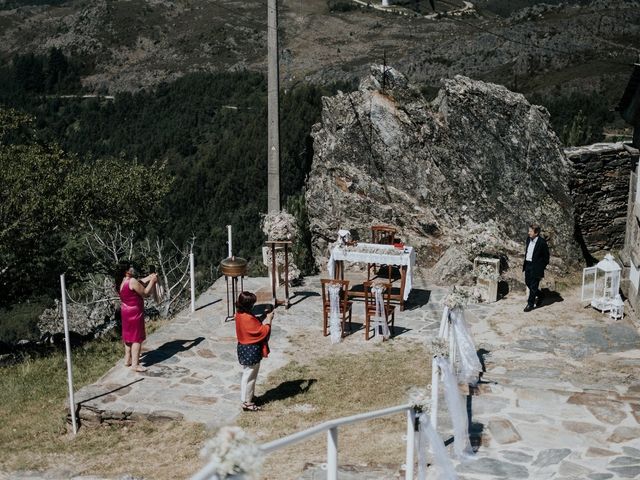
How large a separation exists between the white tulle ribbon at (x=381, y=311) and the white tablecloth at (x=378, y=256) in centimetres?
127

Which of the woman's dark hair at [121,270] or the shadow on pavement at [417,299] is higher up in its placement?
the woman's dark hair at [121,270]

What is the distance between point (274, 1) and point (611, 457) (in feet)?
37.9

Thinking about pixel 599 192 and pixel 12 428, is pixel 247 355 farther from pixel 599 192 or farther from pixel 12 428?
pixel 599 192

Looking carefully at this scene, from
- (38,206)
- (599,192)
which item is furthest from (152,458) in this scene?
(599,192)

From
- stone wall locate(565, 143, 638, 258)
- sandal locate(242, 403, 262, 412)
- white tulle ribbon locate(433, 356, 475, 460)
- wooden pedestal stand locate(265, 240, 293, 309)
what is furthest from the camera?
stone wall locate(565, 143, 638, 258)

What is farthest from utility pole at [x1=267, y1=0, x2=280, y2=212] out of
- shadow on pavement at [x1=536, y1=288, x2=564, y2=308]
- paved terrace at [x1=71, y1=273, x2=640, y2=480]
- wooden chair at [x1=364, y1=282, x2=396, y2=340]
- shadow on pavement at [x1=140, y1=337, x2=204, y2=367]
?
shadow on pavement at [x1=536, y1=288, x2=564, y2=308]

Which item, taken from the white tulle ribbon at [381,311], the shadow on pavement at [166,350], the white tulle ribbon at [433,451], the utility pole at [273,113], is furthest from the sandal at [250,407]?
the utility pole at [273,113]

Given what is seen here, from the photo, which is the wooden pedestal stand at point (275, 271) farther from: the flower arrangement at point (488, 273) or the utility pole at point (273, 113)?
the flower arrangement at point (488, 273)

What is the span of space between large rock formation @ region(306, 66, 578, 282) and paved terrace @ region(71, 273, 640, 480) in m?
2.28

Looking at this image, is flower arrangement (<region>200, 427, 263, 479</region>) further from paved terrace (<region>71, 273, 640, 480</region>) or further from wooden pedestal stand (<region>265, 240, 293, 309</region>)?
wooden pedestal stand (<region>265, 240, 293, 309</region>)

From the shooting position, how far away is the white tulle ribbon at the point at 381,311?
11398 millimetres

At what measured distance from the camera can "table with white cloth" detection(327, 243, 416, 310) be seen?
41.6 ft

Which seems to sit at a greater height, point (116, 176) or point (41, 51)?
point (41, 51)

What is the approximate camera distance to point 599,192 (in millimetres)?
16438
